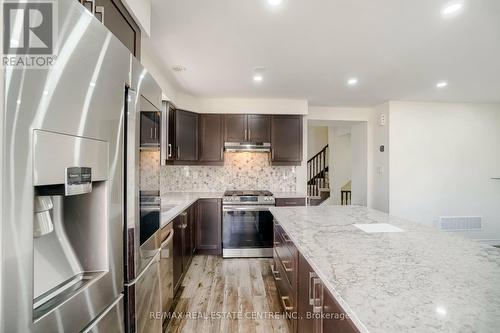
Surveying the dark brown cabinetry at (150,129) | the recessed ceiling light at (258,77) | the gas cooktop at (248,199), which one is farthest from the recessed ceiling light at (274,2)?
the gas cooktop at (248,199)

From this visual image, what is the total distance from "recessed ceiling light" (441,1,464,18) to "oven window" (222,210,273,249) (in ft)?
9.37

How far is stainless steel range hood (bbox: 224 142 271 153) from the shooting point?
3.96m

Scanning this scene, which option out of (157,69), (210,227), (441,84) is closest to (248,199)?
(210,227)

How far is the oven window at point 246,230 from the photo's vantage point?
3.60 m

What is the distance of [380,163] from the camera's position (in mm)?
4504

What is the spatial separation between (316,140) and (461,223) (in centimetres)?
467

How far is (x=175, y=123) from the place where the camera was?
374 cm

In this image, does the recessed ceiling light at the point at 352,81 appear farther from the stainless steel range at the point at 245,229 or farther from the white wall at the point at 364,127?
the stainless steel range at the point at 245,229

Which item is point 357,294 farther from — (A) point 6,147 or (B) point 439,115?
(B) point 439,115

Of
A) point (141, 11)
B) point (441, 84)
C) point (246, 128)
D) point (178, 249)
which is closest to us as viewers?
point (141, 11)

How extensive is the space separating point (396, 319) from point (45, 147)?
108cm

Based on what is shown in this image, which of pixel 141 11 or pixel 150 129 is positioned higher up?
pixel 141 11

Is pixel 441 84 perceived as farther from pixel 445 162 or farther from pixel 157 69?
pixel 157 69

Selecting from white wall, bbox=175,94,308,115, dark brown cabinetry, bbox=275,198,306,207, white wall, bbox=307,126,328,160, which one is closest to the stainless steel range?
dark brown cabinetry, bbox=275,198,306,207
